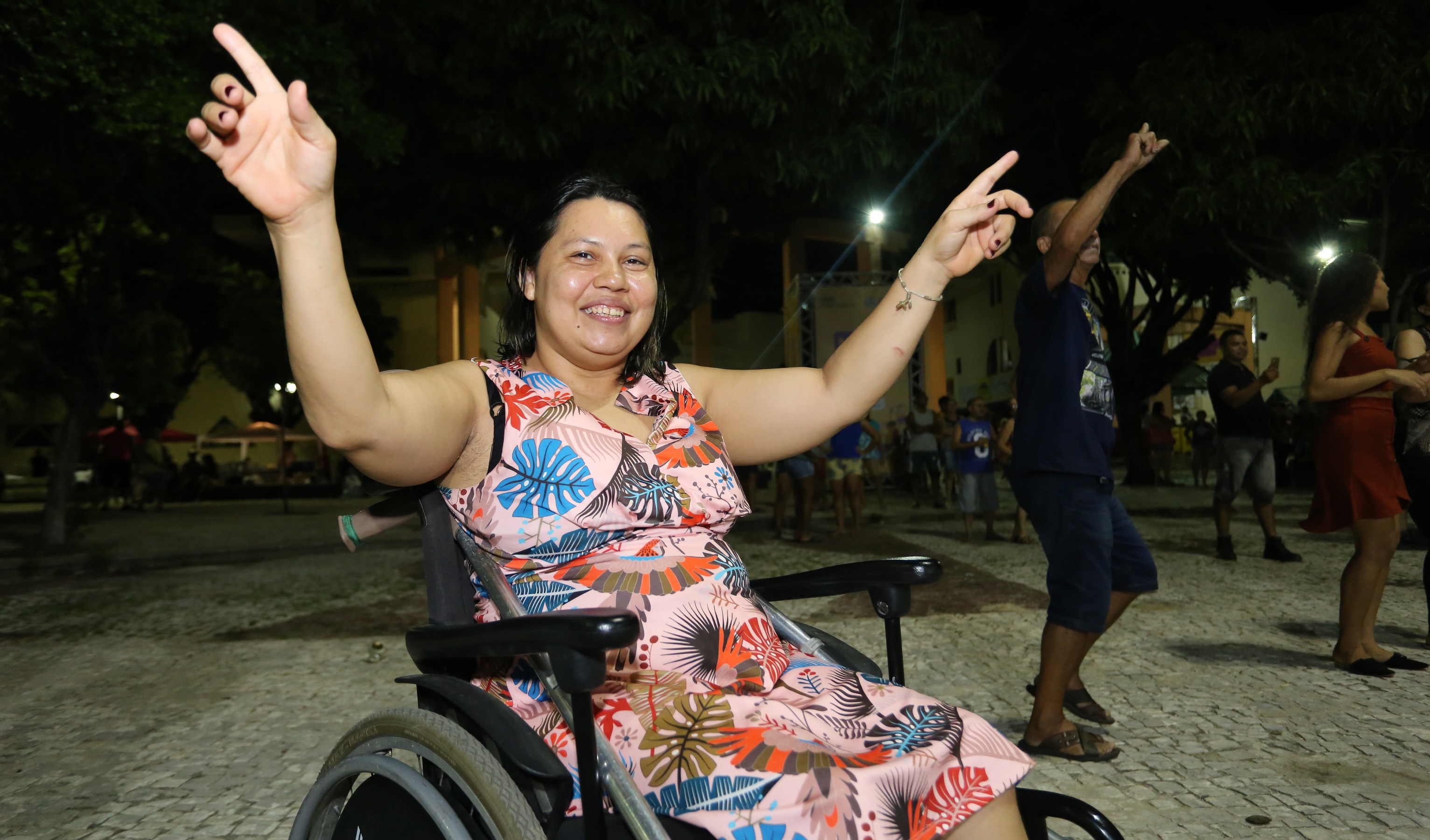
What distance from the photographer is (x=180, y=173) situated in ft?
42.0

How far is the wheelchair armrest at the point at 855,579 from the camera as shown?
2.04 metres

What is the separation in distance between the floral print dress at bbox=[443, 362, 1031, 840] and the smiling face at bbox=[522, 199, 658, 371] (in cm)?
10

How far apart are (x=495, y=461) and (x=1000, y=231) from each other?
45.9 inches

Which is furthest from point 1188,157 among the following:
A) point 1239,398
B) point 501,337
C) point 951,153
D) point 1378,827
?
point 501,337

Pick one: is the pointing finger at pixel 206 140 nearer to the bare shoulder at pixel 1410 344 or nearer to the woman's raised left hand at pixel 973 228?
the woman's raised left hand at pixel 973 228

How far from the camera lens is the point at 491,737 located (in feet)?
5.16

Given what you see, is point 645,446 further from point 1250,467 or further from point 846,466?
point 846,466

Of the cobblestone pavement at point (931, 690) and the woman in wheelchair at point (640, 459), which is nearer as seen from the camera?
the woman in wheelchair at point (640, 459)

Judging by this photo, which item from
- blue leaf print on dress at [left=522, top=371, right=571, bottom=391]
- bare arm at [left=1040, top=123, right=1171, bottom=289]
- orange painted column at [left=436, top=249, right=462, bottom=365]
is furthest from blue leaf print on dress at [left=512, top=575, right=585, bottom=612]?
orange painted column at [left=436, top=249, right=462, bottom=365]

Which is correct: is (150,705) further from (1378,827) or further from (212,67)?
(212,67)

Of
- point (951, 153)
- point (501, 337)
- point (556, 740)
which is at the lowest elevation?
point (556, 740)

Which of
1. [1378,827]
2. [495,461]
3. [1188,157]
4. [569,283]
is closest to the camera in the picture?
[495,461]

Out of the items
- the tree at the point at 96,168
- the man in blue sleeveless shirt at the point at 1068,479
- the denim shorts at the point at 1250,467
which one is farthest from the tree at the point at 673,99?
the man in blue sleeveless shirt at the point at 1068,479

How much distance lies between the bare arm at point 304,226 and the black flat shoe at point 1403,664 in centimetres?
483
